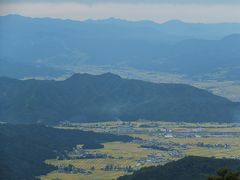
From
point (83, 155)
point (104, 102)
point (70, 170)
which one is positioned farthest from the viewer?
point (104, 102)

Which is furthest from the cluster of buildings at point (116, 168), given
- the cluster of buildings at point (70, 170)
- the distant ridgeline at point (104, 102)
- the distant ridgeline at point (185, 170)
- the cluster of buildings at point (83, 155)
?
the distant ridgeline at point (104, 102)

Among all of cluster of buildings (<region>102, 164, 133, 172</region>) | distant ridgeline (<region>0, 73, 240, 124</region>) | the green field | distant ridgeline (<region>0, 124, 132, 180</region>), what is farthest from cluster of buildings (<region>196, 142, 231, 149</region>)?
distant ridgeline (<region>0, 73, 240, 124</region>)

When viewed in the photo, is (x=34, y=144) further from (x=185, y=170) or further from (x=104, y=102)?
(x=104, y=102)

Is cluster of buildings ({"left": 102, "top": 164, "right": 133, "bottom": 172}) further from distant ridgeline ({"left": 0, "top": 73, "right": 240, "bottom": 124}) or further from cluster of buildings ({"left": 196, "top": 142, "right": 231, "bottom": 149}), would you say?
distant ridgeline ({"left": 0, "top": 73, "right": 240, "bottom": 124})

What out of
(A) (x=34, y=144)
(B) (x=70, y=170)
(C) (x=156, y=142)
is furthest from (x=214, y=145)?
(B) (x=70, y=170)

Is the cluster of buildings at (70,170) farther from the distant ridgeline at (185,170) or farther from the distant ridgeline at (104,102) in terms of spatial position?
the distant ridgeline at (104,102)
